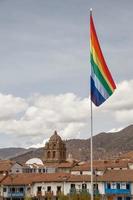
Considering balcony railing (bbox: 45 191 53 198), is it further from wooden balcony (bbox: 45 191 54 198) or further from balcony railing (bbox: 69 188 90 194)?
balcony railing (bbox: 69 188 90 194)

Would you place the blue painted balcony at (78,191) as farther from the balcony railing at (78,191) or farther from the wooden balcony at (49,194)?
the wooden balcony at (49,194)

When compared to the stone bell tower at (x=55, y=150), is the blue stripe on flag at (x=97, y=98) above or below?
below

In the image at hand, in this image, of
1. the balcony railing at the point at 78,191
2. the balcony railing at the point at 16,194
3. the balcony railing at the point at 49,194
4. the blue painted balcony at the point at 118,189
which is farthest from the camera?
the balcony railing at the point at 16,194

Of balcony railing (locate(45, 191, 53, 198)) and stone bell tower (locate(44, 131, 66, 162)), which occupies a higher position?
stone bell tower (locate(44, 131, 66, 162))

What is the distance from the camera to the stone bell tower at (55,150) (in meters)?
142

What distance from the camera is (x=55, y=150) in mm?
143375

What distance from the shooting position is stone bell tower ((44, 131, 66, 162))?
142m

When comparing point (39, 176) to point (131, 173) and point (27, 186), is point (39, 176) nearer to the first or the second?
point (27, 186)

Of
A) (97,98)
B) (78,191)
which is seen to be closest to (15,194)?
(78,191)

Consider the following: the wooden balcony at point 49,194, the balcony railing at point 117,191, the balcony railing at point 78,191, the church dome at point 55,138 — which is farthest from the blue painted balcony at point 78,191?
the church dome at point 55,138

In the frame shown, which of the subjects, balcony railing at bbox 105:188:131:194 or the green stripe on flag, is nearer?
the green stripe on flag

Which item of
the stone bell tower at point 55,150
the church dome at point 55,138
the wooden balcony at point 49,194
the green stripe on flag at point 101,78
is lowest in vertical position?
the wooden balcony at point 49,194

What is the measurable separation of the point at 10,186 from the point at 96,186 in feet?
51.1

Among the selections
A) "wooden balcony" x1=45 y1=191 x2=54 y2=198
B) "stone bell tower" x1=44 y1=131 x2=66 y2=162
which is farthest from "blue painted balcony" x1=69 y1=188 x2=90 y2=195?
"stone bell tower" x1=44 y1=131 x2=66 y2=162
